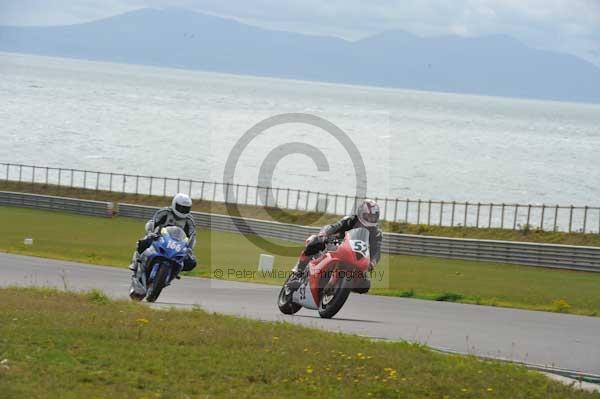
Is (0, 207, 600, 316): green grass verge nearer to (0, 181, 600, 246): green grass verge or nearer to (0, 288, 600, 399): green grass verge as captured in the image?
(0, 181, 600, 246): green grass verge

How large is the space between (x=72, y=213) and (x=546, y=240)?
2387 cm

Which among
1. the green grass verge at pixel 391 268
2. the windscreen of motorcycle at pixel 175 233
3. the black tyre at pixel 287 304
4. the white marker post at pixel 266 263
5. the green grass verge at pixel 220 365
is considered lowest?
the green grass verge at pixel 391 268

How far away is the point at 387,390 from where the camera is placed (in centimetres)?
1021

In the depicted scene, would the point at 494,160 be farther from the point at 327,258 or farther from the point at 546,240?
the point at 327,258

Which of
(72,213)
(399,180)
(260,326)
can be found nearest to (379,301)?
(260,326)

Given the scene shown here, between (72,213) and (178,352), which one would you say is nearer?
(178,352)

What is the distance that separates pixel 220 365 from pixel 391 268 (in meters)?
24.6

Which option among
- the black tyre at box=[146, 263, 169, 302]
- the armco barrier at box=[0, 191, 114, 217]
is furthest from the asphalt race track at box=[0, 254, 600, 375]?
the armco barrier at box=[0, 191, 114, 217]

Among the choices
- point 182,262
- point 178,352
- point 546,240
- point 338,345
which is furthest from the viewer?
point 546,240

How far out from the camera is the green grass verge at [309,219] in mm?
43375

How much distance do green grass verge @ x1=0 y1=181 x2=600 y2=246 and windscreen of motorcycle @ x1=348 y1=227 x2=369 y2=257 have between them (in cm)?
2721

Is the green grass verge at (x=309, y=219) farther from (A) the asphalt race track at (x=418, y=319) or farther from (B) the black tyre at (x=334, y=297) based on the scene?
(B) the black tyre at (x=334, y=297)

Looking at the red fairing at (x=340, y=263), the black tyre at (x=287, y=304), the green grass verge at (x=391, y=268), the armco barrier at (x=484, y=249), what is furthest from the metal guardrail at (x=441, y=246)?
the red fairing at (x=340, y=263)

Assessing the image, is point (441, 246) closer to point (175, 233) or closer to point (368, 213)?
point (175, 233)
